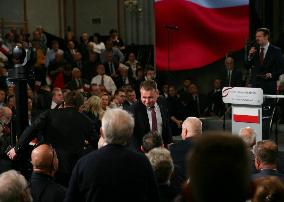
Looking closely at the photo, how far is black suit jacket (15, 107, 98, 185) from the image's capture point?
4.93 meters

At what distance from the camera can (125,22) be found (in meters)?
15.3

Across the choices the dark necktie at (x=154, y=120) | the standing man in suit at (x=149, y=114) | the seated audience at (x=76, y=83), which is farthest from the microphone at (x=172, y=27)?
the dark necktie at (x=154, y=120)

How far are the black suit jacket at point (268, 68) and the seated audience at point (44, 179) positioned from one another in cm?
456

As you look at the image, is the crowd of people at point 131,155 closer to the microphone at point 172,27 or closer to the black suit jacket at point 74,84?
the black suit jacket at point 74,84

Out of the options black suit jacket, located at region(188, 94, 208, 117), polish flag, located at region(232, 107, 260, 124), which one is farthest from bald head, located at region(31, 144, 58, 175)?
black suit jacket, located at region(188, 94, 208, 117)

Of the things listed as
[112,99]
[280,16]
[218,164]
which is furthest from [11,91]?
[218,164]

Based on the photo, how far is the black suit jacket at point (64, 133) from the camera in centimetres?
493

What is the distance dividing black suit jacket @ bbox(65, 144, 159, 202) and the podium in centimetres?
419

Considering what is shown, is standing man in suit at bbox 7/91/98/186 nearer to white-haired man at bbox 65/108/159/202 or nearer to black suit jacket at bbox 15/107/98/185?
black suit jacket at bbox 15/107/98/185

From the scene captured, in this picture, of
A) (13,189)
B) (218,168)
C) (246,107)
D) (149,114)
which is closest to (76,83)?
(246,107)

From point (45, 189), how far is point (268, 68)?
4.71 metres

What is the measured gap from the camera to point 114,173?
3.04 metres

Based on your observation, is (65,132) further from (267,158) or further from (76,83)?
(76,83)

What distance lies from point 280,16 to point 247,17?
186cm
